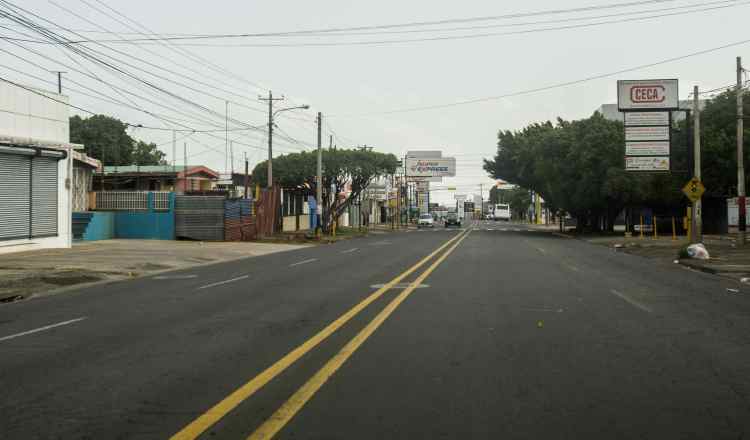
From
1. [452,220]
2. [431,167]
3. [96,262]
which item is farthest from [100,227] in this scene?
[431,167]

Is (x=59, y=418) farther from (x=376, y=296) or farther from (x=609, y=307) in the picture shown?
(x=609, y=307)

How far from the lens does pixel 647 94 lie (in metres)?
36.7

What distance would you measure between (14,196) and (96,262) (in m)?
5.96

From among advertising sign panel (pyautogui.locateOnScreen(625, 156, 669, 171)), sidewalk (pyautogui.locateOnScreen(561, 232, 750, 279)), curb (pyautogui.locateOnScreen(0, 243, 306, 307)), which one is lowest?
curb (pyautogui.locateOnScreen(0, 243, 306, 307))

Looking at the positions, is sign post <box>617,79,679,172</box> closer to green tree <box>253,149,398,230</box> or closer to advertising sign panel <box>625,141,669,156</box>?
advertising sign panel <box>625,141,669,156</box>

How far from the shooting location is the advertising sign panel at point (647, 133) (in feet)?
118

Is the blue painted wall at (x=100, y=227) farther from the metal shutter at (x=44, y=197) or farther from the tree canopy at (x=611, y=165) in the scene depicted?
the tree canopy at (x=611, y=165)

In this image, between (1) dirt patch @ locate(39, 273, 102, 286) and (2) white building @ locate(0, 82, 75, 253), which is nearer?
(1) dirt patch @ locate(39, 273, 102, 286)

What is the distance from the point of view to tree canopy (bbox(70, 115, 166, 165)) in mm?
73250

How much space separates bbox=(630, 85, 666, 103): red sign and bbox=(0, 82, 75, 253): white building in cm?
2741

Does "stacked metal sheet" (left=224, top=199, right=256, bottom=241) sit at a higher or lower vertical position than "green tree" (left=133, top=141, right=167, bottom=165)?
lower

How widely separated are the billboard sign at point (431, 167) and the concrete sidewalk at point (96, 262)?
60681mm

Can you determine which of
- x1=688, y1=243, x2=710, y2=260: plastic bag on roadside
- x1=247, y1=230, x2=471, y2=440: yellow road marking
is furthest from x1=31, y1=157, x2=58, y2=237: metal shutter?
x1=688, y1=243, x2=710, y2=260: plastic bag on roadside

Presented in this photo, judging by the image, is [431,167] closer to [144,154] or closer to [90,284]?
[144,154]
